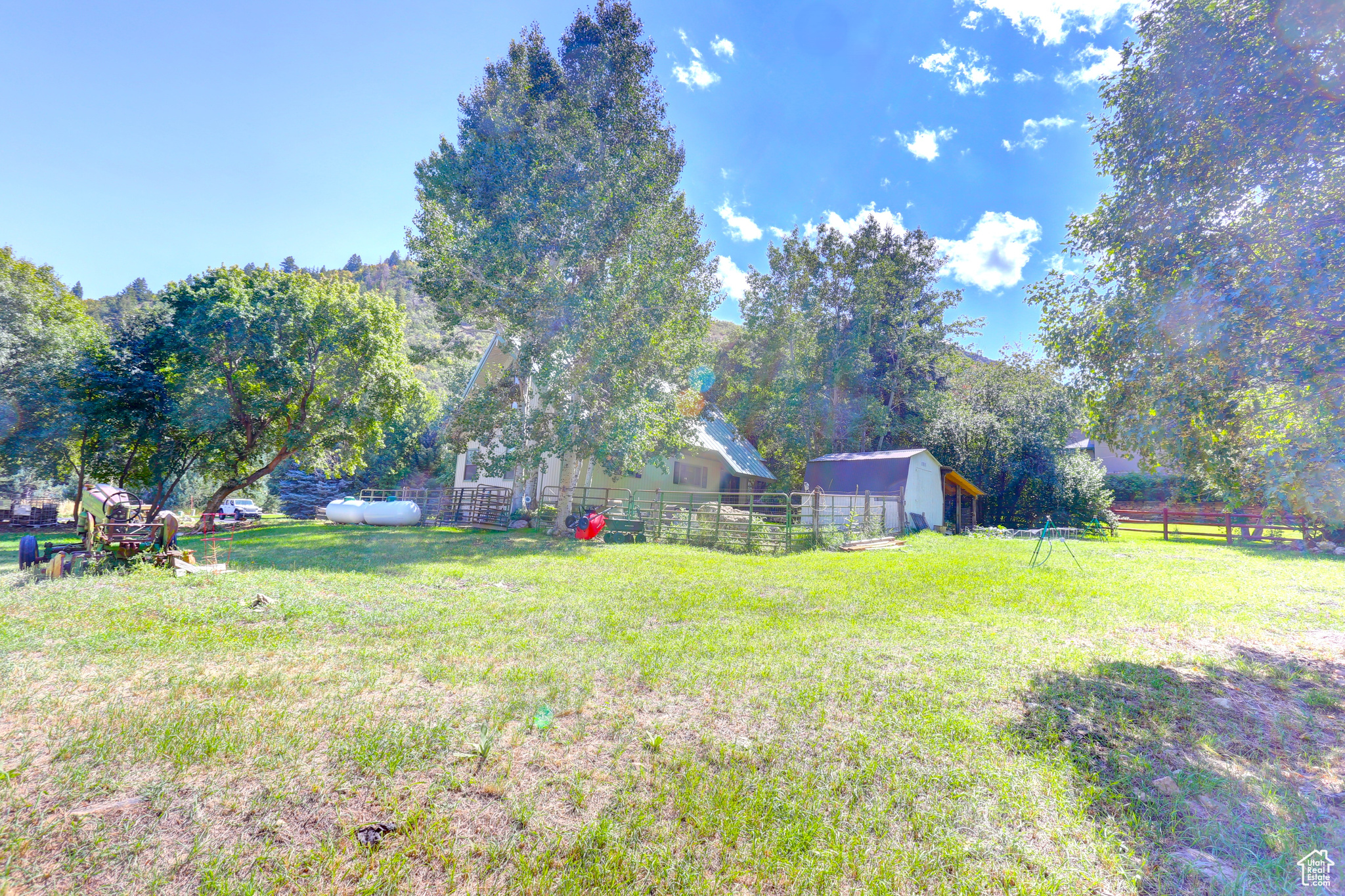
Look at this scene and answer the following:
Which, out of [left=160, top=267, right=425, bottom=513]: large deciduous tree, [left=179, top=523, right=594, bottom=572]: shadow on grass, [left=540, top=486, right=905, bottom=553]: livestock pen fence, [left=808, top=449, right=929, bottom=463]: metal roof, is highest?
[left=160, top=267, right=425, bottom=513]: large deciduous tree

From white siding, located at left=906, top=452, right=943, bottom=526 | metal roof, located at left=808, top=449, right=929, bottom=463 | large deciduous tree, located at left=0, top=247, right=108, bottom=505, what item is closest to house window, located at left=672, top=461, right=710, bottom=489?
metal roof, located at left=808, top=449, right=929, bottom=463

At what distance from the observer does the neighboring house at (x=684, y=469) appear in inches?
862

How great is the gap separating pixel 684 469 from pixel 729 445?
341cm

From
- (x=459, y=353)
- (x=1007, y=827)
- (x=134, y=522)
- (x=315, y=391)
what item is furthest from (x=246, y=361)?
(x=1007, y=827)

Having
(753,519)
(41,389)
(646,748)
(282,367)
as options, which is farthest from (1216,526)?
(41,389)

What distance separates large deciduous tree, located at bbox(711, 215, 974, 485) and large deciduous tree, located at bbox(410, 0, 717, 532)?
15.0 metres

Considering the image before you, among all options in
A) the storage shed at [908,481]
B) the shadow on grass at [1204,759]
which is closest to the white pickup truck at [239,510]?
the storage shed at [908,481]

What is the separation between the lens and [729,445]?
90.1 ft

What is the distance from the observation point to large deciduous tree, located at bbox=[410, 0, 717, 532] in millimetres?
15469

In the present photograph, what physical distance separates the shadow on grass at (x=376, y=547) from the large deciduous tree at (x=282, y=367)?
402 centimetres

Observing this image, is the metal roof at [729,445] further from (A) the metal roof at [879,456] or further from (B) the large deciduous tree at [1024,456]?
(B) the large deciduous tree at [1024,456]

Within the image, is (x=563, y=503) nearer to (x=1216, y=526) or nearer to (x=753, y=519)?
(x=753, y=519)

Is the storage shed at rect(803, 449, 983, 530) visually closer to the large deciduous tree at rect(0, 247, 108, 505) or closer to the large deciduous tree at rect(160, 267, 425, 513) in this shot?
the large deciduous tree at rect(160, 267, 425, 513)

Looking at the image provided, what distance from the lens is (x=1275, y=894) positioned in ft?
7.77
